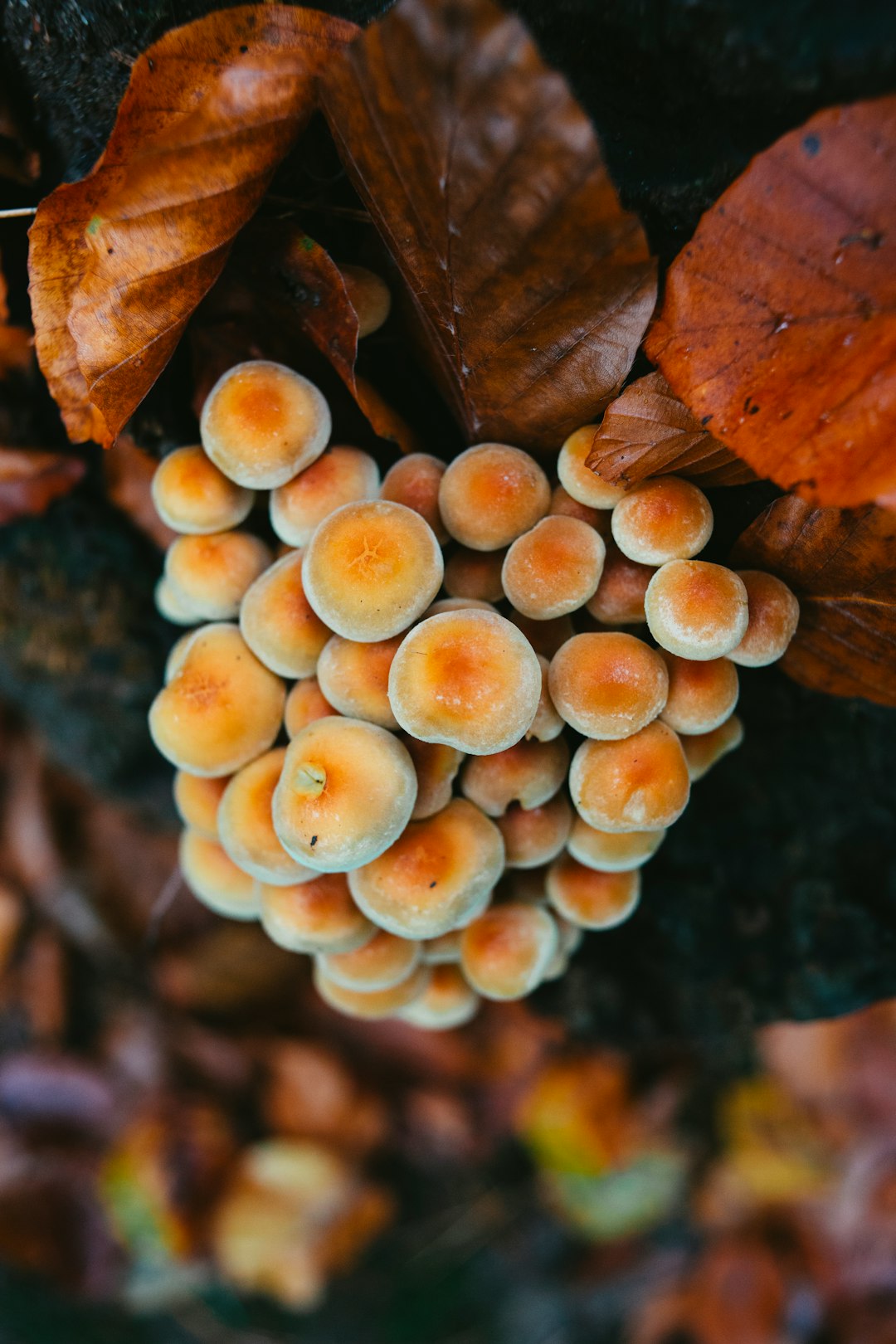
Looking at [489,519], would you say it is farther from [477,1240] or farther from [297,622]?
[477,1240]

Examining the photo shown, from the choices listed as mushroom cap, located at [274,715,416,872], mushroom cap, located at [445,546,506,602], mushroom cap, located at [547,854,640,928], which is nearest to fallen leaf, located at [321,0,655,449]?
mushroom cap, located at [445,546,506,602]

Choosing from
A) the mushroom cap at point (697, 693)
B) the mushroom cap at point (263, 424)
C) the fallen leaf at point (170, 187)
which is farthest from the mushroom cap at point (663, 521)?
the fallen leaf at point (170, 187)

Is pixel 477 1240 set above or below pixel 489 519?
below

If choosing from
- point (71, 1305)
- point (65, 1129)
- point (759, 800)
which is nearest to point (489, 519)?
point (759, 800)

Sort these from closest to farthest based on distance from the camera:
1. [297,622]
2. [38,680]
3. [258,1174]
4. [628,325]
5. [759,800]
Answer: [628,325], [297,622], [759,800], [38,680], [258,1174]

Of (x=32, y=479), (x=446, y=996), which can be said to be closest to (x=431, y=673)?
(x=446, y=996)

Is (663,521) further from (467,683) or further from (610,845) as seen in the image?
(610,845)
